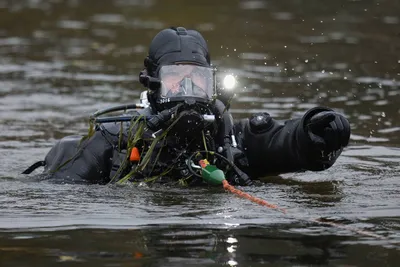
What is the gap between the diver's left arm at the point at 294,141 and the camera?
6609 millimetres

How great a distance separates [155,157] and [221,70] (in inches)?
276

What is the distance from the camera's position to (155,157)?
7.05 m

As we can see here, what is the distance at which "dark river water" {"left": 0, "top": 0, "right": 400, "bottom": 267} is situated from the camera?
5477mm

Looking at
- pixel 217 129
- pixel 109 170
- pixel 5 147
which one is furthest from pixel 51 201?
pixel 5 147

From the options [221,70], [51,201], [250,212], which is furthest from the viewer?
[221,70]

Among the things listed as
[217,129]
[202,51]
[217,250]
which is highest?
[202,51]

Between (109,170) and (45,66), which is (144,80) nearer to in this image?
(109,170)

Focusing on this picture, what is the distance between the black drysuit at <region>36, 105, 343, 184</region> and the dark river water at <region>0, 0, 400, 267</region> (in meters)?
0.19

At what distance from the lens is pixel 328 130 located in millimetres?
6633

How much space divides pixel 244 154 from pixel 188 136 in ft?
1.88

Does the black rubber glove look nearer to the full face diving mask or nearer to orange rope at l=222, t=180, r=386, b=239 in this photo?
orange rope at l=222, t=180, r=386, b=239

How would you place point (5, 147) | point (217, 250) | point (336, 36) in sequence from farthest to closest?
point (336, 36) → point (5, 147) → point (217, 250)

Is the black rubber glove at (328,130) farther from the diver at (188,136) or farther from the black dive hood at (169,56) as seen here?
the black dive hood at (169,56)

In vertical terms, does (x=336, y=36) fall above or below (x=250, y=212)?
above
